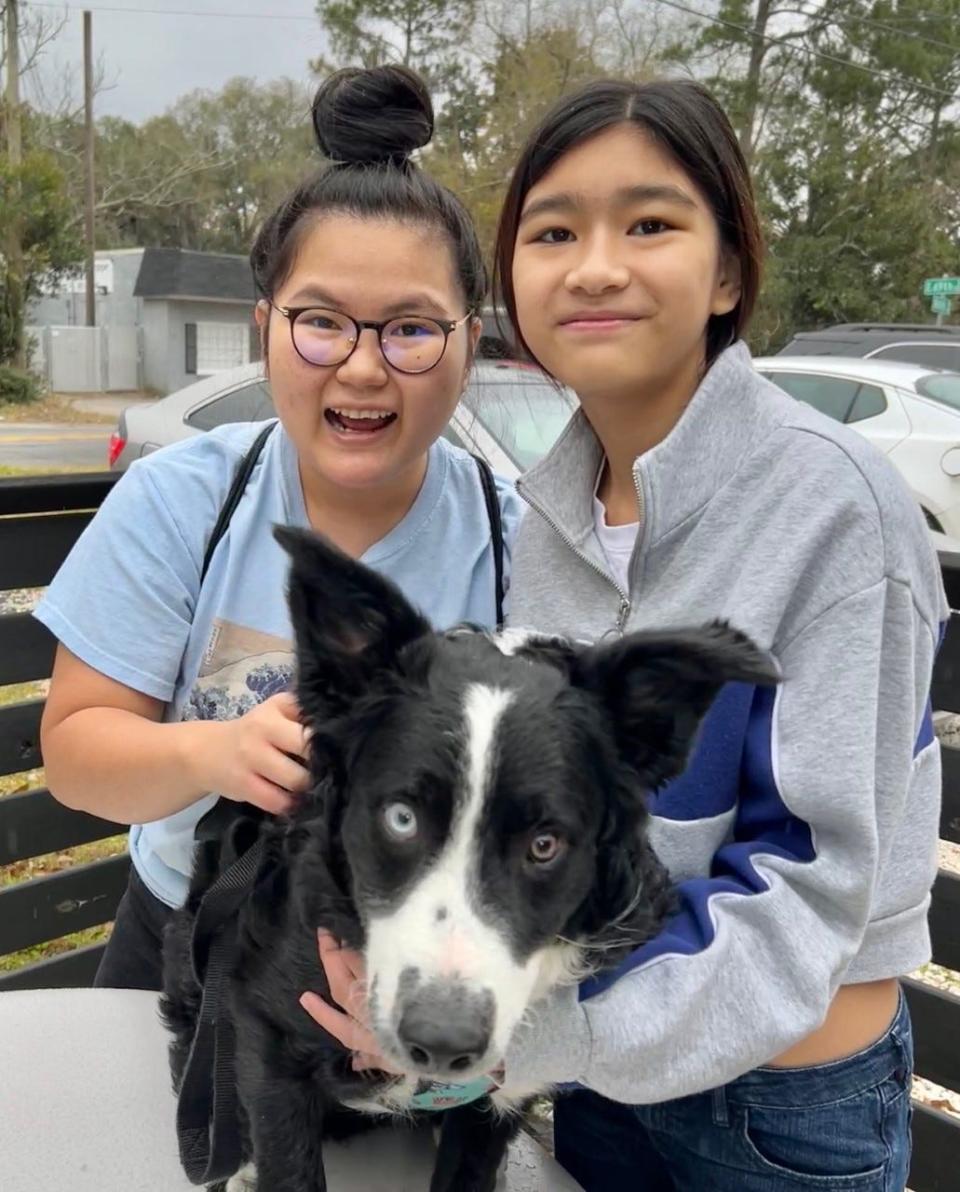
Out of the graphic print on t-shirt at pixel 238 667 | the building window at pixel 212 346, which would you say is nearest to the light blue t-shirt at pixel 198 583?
the graphic print on t-shirt at pixel 238 667

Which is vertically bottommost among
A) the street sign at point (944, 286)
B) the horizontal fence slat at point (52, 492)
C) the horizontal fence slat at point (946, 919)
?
the horizontal fence slat at point (946, 919)

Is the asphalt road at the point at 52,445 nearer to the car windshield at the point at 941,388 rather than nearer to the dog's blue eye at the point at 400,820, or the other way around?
the car windshield at the point at 941,388

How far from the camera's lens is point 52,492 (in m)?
2.64

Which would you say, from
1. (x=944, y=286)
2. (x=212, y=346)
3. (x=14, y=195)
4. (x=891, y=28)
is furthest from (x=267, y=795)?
(x=212, y=346)

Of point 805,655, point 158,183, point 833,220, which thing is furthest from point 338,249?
point 158,183

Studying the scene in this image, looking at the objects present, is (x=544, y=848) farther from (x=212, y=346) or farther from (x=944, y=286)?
(x=212, y=346)

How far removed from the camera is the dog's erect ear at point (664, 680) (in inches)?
46.2

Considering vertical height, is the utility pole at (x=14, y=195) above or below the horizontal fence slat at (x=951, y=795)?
above

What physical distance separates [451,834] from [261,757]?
33 centimetres

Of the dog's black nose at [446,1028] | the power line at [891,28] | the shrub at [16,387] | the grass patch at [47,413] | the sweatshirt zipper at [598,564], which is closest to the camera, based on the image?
the dog's black nose at [446,1028]

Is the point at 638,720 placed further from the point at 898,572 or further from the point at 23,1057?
the point at 23,1057

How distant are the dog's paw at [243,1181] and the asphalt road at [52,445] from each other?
Answer: 36.9ft

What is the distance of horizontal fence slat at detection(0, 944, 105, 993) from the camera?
114 inches

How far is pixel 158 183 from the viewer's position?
3647 centimetres
